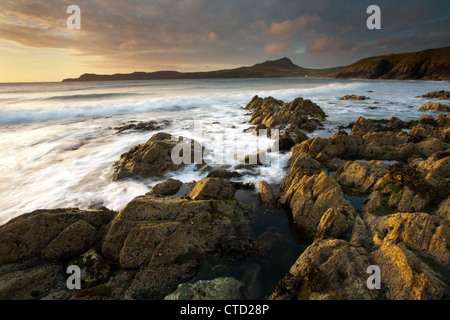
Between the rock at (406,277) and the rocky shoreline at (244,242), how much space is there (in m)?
0.02

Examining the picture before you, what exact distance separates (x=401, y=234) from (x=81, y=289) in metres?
9.77

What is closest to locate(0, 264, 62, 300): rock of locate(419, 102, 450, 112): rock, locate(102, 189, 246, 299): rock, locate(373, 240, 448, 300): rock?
locate(102, 189, 246, 299): rock

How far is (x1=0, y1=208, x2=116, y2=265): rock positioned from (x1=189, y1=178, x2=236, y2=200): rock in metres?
4.32

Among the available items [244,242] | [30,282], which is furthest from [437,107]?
[30,282]

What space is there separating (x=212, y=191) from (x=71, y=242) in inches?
217

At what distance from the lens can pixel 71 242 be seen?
6965 mm

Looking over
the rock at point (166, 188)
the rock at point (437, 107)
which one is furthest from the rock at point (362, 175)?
the rock at point (437, 107)

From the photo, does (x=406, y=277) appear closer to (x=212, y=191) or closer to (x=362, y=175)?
(x=362, y=175)

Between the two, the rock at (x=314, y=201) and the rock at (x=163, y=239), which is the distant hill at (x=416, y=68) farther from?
the rock at (x=163, y=239)

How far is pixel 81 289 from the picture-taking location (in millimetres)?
6051

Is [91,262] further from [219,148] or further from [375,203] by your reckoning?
[219,148]

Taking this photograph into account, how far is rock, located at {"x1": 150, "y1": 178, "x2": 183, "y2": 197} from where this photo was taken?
10789mm

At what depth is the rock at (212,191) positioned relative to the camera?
9.71 metres

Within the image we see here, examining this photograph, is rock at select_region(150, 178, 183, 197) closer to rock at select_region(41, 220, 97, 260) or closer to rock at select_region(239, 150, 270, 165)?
rock at select_region(41, 220, 97, 260)
